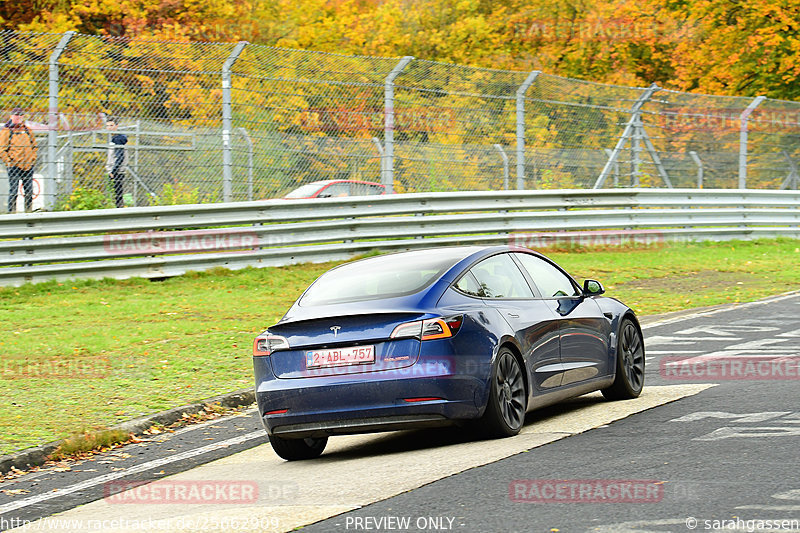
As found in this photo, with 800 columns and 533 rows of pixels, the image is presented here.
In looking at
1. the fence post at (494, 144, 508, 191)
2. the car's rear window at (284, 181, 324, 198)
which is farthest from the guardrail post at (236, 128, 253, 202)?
the fence post at (494, 144, 508, 191)

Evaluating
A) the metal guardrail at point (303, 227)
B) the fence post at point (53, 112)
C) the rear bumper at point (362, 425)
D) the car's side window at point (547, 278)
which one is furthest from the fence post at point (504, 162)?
the rear bumper at point (362, 425)

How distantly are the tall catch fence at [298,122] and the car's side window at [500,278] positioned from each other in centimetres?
897

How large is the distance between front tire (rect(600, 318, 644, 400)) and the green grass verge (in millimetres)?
3123

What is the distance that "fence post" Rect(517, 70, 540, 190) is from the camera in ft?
67.2

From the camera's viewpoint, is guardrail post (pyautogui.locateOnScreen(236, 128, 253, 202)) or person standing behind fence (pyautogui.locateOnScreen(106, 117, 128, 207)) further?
guardrail post (pyautogui.locateOnScreen(236, 128, 253, 202))

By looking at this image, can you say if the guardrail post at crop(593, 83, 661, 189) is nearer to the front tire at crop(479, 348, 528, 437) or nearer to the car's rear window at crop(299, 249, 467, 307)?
the car's rear window at crop(299, 249, 467, 307)

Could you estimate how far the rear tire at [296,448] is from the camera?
7582mm

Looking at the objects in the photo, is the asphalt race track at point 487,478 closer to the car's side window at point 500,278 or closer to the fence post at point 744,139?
the car's side window at point 500,278

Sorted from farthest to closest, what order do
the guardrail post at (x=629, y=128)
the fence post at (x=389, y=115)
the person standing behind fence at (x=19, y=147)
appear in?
the guardrail post at (x=629, y=128)
the fence post at (x=389, y=115)
the person standing behind fence at (x=19, y=147)

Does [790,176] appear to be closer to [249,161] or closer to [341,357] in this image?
[249,161]

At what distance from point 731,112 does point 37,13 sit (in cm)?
Answer: 2164

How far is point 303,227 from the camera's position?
1775cm

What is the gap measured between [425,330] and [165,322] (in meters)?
6.72

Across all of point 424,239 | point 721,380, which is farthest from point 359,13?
point 721,380
